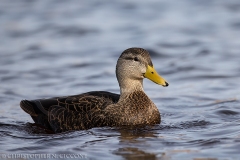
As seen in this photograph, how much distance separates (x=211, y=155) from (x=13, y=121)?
172 inches

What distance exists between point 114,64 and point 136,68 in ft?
20.3

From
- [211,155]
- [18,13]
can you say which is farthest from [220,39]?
[211,155]

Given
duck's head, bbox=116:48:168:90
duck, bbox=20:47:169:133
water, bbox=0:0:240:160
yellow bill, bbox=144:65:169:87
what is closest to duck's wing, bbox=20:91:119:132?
duck, bbox=20:47:169:133

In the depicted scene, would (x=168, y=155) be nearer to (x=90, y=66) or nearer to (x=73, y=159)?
(x=73, y=159)

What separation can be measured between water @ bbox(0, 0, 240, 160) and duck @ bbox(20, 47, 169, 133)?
0.20 metres

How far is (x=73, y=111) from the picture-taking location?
10.8 meters

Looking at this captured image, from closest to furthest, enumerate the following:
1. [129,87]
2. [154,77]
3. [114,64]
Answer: [154,77], [129,87], [114,64]

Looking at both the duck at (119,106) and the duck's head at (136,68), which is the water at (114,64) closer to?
the duck at (119,106)

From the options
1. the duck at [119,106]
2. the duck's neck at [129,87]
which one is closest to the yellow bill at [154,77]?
the duck at [119,106]

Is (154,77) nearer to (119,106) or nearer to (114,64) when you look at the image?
(119,106)

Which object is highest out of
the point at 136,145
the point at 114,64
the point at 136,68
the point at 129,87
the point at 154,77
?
the point at 114,64

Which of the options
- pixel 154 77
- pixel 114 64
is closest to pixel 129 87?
pixel 154 77

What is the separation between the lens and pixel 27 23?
71.8 feet

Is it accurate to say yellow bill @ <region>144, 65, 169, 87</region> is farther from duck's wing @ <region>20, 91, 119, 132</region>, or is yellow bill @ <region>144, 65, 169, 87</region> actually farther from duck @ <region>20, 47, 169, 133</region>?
duck's wing @ <region>20, 91, 119, 132</region>
